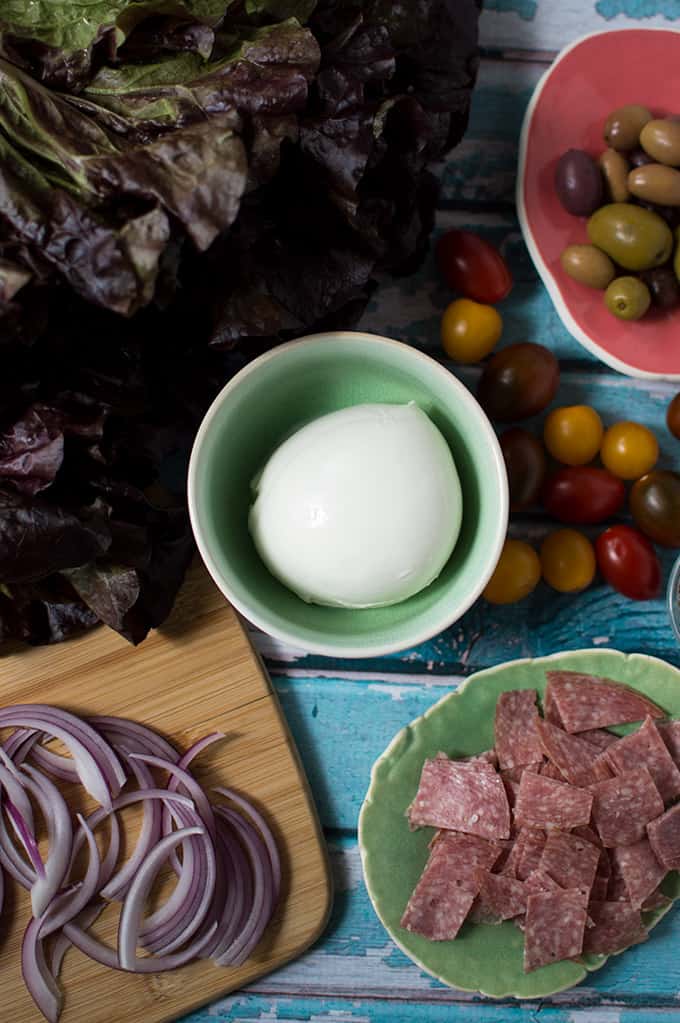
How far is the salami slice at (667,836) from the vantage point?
1.32 m

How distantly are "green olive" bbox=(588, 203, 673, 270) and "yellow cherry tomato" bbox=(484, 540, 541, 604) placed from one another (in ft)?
1.41

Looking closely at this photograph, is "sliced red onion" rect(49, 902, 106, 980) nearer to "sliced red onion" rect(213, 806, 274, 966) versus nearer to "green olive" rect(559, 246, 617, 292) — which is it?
"sliced red onion" rect(213, 806, 274, 966)

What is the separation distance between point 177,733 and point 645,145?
3.49 feet

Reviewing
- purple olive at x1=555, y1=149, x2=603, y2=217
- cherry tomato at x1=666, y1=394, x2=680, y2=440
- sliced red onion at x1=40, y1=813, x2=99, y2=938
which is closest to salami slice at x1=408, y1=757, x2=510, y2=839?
sliced red onion at x1=40, y1=813, x2=99, y2=938

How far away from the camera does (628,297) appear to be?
1312mm

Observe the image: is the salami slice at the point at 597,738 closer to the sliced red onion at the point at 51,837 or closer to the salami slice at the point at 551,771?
the salami slice at the point at 551,771

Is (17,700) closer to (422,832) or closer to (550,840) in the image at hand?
(422,832)

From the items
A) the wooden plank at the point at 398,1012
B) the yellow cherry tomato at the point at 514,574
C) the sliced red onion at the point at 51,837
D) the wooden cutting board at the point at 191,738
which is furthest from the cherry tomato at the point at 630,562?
the sliced red onion at the point at 51,837

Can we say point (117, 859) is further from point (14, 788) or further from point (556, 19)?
point (556, 19)

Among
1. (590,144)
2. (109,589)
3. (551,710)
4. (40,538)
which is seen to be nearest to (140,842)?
(109,589)

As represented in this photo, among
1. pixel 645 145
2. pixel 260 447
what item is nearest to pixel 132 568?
pixel 260 447

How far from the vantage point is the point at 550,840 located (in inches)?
51.6

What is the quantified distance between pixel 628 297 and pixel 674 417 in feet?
0.63

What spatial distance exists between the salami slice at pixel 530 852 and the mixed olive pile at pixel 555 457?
1.07 ft
